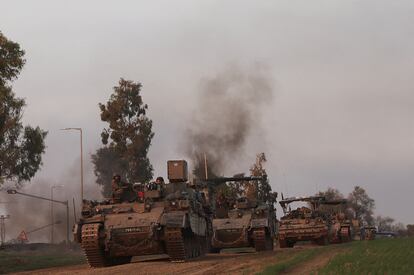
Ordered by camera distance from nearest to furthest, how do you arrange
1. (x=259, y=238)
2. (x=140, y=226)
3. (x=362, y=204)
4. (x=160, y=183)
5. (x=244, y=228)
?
1. (x=140, y=226)
2. (x=160, y=183)
3. (x=259, y=238)
4. (x=244, y=228)
5. (x=362, y=204)

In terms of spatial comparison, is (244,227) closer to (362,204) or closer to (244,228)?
(244,228)

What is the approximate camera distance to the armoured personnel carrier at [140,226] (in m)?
21.2

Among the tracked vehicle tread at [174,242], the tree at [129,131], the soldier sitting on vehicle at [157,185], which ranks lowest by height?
the tracked vehicle tread at [174,242]

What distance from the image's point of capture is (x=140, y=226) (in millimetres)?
21312

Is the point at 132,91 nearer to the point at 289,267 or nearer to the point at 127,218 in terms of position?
the point at 127,218

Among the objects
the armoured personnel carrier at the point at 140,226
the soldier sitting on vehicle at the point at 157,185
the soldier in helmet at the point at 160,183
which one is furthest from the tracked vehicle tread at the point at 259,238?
the soldier sitting on vehicle at the point at 157,185

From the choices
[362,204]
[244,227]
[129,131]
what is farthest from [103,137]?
[362,204]

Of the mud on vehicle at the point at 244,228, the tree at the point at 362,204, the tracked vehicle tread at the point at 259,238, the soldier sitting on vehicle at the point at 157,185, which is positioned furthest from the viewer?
the tree at the point at 362,204

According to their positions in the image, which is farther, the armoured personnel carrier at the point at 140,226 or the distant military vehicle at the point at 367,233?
the distant military vehicle at the point at 367,233

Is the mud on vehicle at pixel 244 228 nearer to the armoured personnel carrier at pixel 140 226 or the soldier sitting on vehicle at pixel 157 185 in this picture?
the armoured personnel carrier at pixel 140 226

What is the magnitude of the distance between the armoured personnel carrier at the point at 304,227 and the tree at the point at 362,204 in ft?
291

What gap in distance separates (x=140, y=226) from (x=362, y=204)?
114m

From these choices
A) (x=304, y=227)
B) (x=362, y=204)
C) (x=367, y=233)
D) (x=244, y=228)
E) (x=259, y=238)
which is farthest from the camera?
(x=362, y=204)

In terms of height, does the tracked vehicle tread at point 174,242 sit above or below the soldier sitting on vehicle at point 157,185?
below
